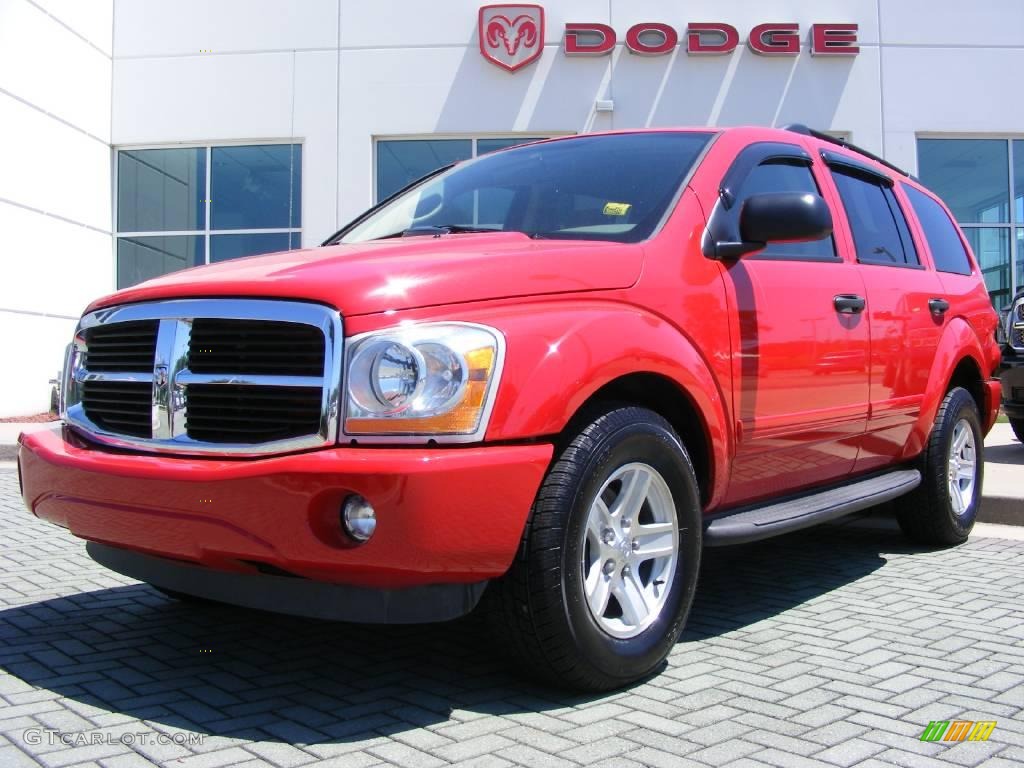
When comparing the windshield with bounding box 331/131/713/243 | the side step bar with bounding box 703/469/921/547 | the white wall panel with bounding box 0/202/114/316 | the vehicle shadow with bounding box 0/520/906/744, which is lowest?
the vehicle shadow with bounding box 0/520/906/744

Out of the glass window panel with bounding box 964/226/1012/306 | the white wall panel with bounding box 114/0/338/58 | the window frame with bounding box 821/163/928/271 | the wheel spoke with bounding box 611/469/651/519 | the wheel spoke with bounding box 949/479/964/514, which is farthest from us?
the glass window panel with bounding box 964/226/1012/306

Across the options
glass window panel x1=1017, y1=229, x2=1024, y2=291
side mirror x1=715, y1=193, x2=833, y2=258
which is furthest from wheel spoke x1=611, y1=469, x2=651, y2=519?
glass window panel x1=1017, y1=229, x2=1024, y2=291

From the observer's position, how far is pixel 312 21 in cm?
1497

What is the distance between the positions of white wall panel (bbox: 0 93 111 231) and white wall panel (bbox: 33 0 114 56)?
4.92 ft

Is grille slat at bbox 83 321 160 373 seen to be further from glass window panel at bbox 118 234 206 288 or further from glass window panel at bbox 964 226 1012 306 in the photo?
glass window panel at bbox 964 226 1012 306

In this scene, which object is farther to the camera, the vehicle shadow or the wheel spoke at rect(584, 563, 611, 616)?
the wheel spoke at rect(584, 563, 611, 616)

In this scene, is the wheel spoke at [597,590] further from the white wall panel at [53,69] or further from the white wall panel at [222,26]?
the white wall panel at [222,26]

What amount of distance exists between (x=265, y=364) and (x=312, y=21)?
44.5ft

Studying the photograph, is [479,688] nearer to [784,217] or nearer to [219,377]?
[219,377]

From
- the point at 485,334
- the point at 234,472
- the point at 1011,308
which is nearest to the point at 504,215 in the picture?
the point at 485,334

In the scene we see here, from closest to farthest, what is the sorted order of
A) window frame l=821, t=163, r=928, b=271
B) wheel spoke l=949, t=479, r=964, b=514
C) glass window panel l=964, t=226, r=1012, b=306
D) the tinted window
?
1. the tinted window
2. window frame l=821, t=163, r=928, b=271
3. wheel spoke l=949, t=479, r=964, b=514
4. glass window panel l=964, t=226, r=1012, b=306

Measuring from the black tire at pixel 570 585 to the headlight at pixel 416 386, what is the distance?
0.34 m

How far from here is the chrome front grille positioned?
2.66 meters

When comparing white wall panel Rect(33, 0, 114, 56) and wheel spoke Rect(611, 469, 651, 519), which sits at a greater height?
white wall panel Rect(33, 0, 114, 56)
